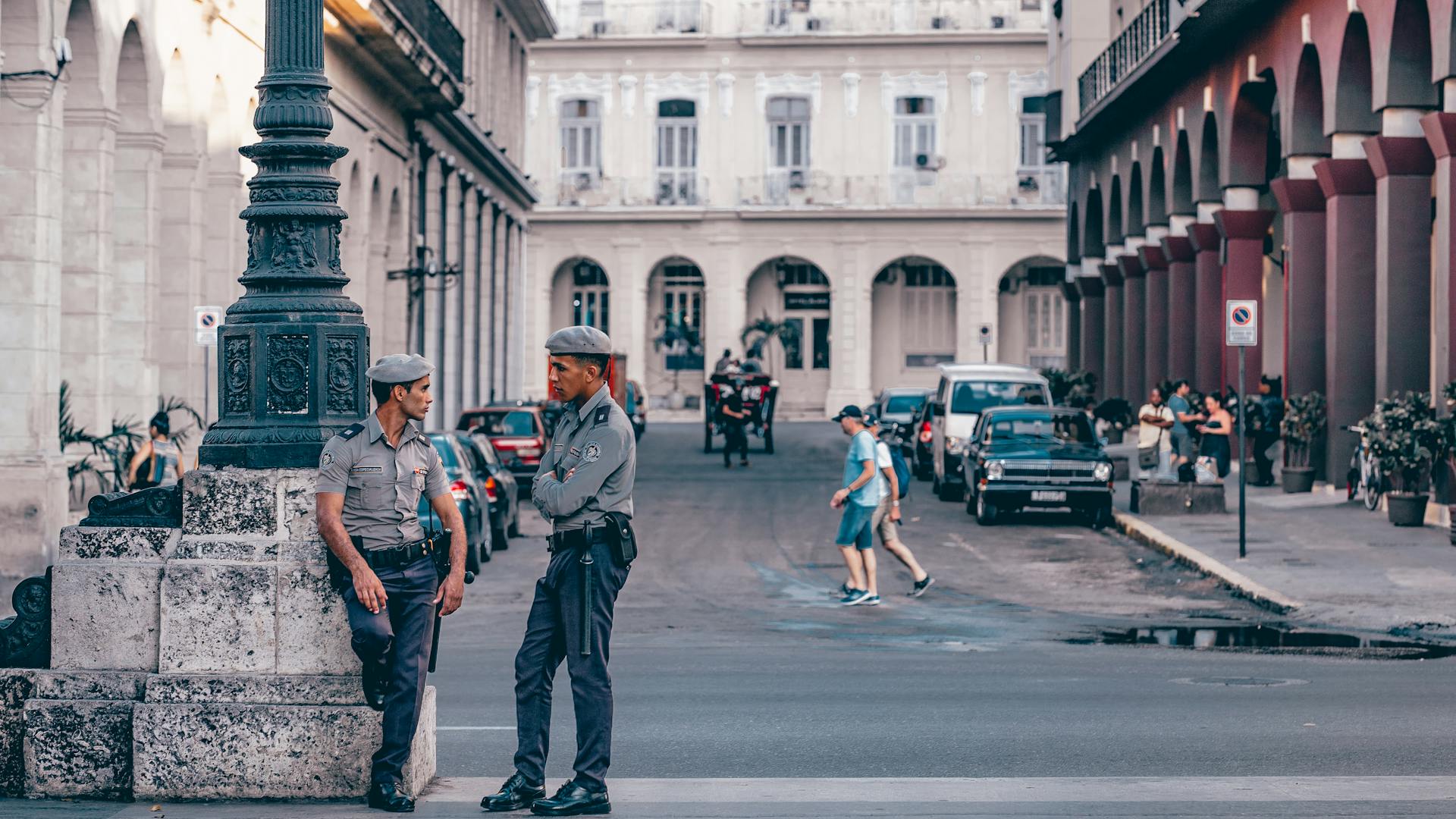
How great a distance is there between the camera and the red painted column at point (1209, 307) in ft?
123

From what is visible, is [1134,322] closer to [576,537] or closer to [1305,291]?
[1305,291]

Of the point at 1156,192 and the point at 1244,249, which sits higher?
the point at 1156,192

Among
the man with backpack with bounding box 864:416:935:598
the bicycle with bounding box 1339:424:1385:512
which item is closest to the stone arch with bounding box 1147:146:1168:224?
the bicycle with bounding box 1339:424:1385:512

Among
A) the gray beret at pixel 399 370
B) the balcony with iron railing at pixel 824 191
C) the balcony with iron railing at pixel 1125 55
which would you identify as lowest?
the gray beret at pixel 399 370

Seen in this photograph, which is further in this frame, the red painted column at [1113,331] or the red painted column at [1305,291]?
the red painted column at [1113,331]

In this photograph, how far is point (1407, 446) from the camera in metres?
23.5

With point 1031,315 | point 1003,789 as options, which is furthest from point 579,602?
point 1031,315

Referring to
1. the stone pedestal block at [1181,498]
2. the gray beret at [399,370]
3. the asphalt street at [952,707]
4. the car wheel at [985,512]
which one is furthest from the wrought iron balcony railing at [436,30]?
the gray beret at [399,370]

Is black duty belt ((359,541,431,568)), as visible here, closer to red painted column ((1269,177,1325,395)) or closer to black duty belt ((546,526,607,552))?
black duty belt ((546,526,607,552))

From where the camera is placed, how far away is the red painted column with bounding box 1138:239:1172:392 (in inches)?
1686

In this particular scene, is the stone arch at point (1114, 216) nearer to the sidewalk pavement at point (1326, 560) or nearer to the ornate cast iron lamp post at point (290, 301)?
the sidewalk pavement at point (1326, 560)

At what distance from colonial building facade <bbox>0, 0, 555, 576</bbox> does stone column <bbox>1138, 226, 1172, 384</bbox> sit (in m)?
14.6

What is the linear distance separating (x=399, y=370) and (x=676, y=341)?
206 ft

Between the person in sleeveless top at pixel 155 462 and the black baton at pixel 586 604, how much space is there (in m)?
13.2
